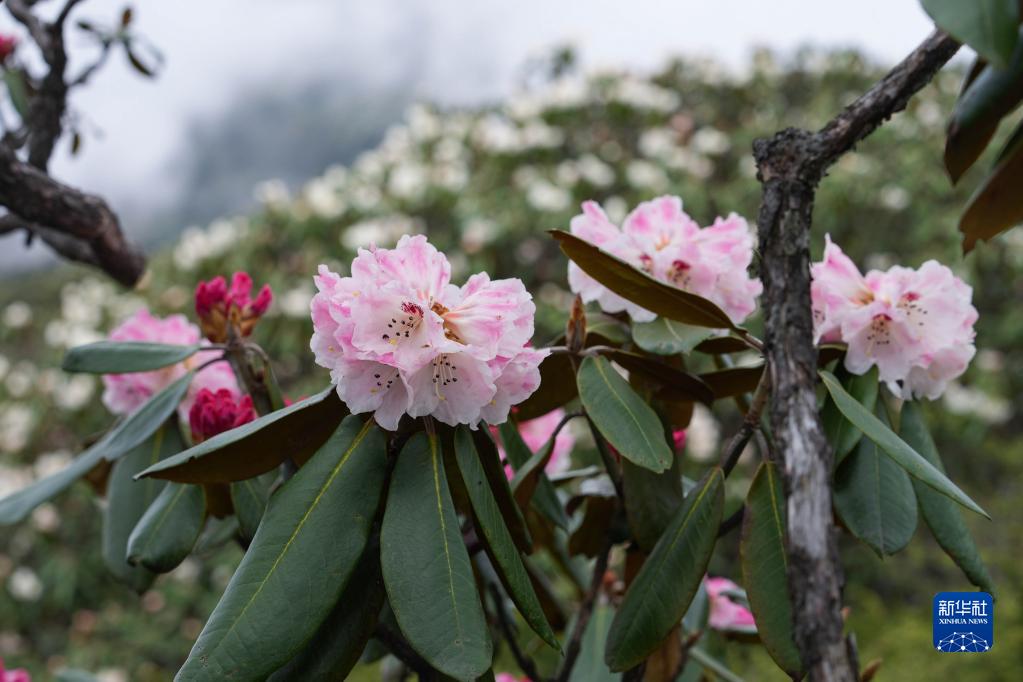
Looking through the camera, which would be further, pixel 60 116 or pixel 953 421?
pixel 953 421

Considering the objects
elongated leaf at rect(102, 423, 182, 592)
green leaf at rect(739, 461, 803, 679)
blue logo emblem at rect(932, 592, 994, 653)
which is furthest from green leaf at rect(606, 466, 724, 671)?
elongated leaf at rect(102, 423, 182, 592)

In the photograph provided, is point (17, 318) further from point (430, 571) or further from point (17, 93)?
point (430, 571)

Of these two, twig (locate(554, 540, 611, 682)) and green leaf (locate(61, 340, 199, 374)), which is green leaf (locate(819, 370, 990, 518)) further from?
green leaf (locate(61, 340, 199, 374))

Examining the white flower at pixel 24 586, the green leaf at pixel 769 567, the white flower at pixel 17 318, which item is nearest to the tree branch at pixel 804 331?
the green leaf at pixel 769 567

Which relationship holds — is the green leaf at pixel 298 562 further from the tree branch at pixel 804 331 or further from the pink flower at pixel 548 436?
the pink flower at pixel 548 436

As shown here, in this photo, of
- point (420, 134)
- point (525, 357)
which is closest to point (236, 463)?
point (525, 357)

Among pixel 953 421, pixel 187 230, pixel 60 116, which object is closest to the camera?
pixel 60 116

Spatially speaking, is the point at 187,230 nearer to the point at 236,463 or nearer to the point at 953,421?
the point at 953,421

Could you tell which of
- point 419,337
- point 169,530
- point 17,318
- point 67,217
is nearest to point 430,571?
point 419,337

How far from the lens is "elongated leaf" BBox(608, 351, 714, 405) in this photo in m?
0.79

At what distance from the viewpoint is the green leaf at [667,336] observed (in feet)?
2.52

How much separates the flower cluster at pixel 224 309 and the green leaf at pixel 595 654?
1.66ft

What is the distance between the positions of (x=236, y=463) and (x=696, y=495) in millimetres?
362

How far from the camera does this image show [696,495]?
74 cm
